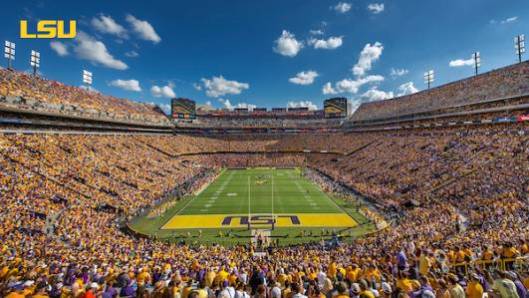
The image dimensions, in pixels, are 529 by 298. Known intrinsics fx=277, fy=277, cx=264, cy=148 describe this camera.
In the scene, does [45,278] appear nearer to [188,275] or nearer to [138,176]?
[188,275]

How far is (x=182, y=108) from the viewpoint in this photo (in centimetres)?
7469

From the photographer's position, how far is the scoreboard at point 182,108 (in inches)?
2904

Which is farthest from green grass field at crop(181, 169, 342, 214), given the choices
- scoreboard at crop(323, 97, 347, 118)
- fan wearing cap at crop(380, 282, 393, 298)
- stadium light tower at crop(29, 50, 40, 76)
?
scoreboard at crop(323, 97, 347, 118)

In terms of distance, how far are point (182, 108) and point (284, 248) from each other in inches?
2548

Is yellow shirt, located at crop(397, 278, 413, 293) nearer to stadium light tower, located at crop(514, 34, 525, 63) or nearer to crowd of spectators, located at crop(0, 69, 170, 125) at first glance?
crowd of spectators, located at crop(0, 69, 170, 125)

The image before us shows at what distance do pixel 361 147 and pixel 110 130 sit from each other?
46158 mm

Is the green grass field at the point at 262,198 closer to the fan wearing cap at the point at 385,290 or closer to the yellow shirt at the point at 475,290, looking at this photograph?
the fan wearing cap at the point at 385,290

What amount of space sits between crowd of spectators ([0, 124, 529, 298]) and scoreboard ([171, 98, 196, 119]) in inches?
976

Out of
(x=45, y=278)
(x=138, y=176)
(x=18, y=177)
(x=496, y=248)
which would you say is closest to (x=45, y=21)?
(x=18, y=177)

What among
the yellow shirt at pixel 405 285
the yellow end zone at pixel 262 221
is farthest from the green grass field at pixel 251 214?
the yellow shirt at pixel 405 285

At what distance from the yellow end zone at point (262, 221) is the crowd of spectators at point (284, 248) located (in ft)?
12.7

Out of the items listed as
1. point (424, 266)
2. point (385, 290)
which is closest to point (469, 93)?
point (424, 266)

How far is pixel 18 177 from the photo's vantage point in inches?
813

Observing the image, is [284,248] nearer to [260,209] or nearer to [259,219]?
[259,219]
